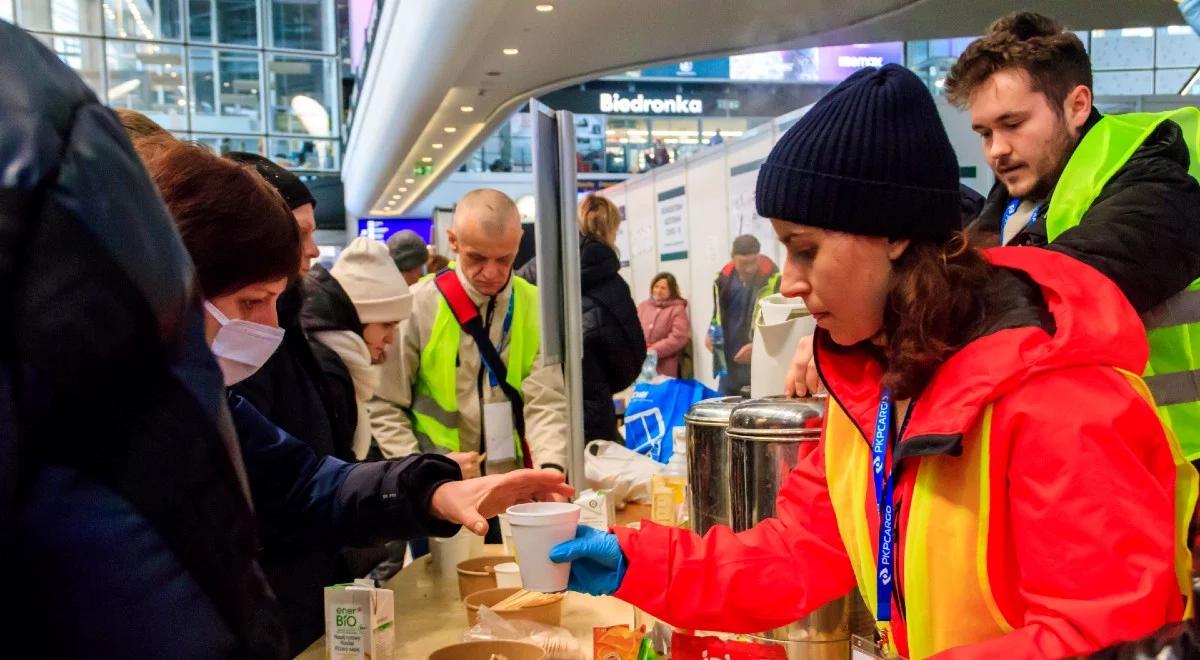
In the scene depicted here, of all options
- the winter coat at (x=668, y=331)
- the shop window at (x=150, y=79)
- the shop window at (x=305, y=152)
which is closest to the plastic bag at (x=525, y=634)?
the winter coat at (x=668, y=331)

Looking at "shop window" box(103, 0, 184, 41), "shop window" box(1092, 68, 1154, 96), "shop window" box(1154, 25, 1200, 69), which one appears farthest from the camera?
"shop window" box(103, 0, 184, 41)

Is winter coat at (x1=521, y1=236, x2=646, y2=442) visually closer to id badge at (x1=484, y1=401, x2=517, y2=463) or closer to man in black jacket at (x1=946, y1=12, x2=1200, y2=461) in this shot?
id badge at (x1=484, y1=401, x2=517, y2=463)

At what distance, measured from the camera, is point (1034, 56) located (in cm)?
200

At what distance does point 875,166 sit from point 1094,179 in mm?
859

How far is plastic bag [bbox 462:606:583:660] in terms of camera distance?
1.83 metres

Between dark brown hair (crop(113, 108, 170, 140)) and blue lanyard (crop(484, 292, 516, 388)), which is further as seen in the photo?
blue lanyard (crop(484, 292, 516, 388))

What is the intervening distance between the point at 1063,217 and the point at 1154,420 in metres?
0.91

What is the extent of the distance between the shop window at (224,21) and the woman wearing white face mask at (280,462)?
22294 mm

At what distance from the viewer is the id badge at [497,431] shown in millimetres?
3436

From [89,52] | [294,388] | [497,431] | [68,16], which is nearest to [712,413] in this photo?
[294,388]

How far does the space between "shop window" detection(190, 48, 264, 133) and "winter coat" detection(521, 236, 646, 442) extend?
1959 cm

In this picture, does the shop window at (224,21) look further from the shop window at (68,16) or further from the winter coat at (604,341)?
the winter coat at (604,341)

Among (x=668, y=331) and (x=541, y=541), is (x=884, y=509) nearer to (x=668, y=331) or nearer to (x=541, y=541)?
(x=541, y=541)

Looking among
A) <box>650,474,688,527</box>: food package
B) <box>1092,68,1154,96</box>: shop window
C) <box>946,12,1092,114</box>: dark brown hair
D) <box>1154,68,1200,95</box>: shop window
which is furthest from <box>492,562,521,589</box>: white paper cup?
<box>1092,68,1154,96</box>: shop window
